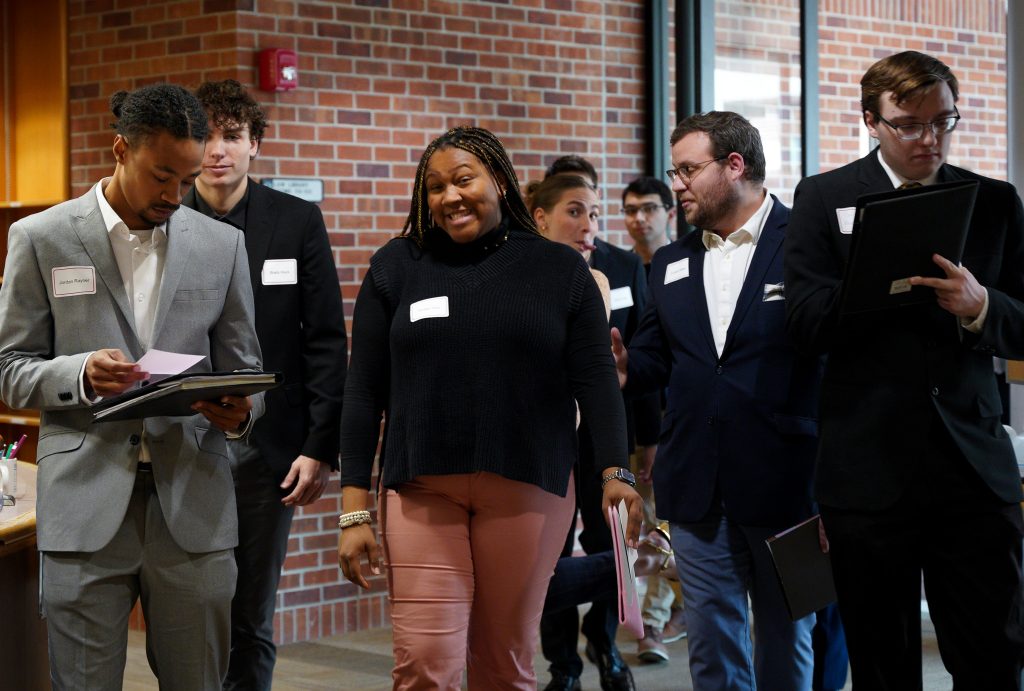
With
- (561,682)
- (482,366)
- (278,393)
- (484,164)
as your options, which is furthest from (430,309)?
(561,682)

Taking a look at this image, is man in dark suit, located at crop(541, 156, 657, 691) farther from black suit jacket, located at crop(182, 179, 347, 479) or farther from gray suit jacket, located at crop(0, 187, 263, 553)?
gray suit jacket, located at crop(0, 187, 263, 553)

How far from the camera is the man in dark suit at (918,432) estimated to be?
2.90 meters

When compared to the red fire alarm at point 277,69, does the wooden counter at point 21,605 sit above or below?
below

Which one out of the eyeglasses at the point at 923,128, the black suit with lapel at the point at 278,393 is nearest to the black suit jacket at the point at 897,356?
the eyeglasses at the point at 923,128

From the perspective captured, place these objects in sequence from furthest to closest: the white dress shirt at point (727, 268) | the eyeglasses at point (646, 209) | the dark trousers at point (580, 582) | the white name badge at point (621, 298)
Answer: the eyeglasses at point (646, 209), the white name badge at point (621, 298), the dark trousers at point (580, 582), the white dress shirt at point (727, 268)

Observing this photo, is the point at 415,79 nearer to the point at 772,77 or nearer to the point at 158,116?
the point at 772,77

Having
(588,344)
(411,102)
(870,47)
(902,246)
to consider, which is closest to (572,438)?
(588,344)

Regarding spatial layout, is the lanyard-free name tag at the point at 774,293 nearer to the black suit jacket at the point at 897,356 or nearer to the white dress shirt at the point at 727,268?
the white dress shirt at the point at 727,268

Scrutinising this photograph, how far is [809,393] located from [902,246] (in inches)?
31.7

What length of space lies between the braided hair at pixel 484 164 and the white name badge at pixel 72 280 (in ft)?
2.40

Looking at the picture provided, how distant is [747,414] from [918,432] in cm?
64

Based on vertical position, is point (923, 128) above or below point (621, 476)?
above

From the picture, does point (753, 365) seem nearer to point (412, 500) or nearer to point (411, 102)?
point (412, 500)

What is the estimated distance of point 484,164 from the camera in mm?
3041
